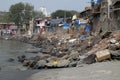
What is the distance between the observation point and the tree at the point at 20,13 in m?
144

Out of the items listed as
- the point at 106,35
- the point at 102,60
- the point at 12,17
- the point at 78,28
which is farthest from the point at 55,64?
the point at 12,17

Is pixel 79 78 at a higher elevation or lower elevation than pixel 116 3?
lower

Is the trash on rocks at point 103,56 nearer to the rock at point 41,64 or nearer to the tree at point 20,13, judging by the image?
the rock at point 41,64

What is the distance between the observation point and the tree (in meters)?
144

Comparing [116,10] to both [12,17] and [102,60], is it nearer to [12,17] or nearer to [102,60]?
[102,60]

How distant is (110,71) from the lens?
2269 cm

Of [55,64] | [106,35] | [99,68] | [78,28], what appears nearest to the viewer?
[99,68]

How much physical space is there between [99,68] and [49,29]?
91098mm

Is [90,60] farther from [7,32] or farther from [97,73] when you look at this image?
[7,32]

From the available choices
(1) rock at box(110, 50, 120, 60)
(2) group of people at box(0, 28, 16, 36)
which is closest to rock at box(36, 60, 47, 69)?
(1) rock at box(110, 50, 120, 60)

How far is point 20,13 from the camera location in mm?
142500

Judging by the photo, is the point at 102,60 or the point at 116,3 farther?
the point at 116,3

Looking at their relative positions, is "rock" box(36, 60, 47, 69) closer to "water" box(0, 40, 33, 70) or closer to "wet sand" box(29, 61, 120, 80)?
"water" box(0, 40, 33, 70)

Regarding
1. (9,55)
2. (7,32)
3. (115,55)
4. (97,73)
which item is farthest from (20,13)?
(97,73)
